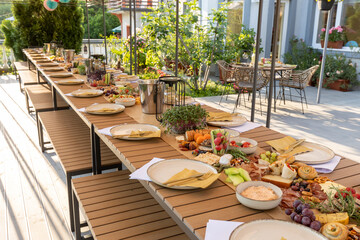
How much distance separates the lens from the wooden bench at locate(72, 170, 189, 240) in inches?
59.9

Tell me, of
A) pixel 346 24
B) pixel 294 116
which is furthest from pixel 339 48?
pixel 294 116

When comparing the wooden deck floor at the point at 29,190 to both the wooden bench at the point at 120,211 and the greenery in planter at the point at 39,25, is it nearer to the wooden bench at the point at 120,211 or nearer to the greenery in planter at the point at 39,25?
the wooden bench at the point at 120,211

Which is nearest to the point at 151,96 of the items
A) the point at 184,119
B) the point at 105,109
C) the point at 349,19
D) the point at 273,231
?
the point at 105,109

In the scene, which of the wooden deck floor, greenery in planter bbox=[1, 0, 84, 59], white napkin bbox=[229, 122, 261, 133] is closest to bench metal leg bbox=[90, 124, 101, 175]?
the wooden deck floor

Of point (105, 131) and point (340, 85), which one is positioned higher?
point (105, 131)

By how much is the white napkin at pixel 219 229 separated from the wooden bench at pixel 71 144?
144cm

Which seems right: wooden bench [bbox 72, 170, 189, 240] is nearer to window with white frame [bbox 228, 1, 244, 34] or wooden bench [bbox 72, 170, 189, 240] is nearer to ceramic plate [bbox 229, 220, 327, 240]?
ceramic plate [bbox 229, 220, 327, 240]

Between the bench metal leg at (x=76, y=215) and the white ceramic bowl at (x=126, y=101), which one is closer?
the bench metal leg at (x=76, y=215)

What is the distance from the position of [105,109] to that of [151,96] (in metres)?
0.32

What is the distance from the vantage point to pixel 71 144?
9.04ft

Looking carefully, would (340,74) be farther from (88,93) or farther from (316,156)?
(316,156)

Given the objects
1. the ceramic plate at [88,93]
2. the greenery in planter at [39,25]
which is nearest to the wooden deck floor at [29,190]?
the ceramic plate at [88,93]

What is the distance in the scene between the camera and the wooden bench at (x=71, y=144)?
2293 mm

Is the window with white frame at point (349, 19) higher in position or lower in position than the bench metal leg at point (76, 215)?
higher
